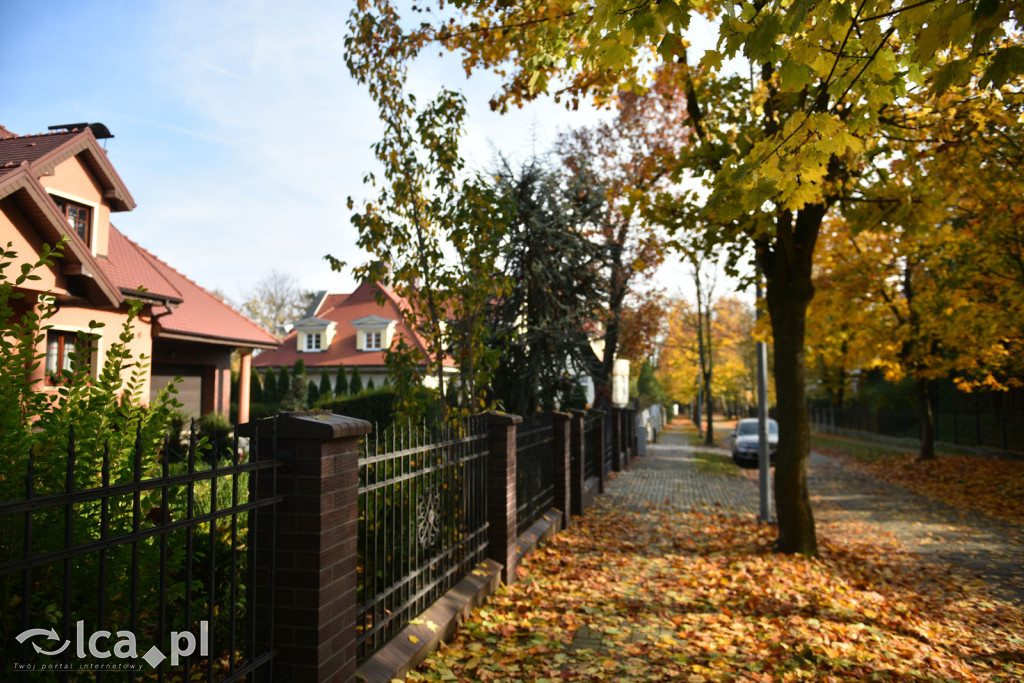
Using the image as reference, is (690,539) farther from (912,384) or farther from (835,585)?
(912,384)

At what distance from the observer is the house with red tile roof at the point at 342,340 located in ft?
112

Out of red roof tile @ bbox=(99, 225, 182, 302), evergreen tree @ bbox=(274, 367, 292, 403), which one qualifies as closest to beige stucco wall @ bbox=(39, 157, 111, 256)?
red roof tile @ bbox=(99, 225, 182, 302)

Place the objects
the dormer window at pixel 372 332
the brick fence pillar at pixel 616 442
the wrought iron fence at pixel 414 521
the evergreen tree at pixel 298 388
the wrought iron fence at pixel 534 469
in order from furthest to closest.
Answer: the dormer window at pixel 372 332
the evergreen tree at pixel 298 388
the brick fence pillar at pixel 616 442
the wrought iron fence at pixel 534 469
the wrought iron fence at pixel 414 521

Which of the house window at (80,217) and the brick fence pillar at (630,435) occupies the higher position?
the house window at (80,217)

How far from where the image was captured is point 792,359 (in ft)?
28.1

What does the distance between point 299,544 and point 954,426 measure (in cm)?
2650

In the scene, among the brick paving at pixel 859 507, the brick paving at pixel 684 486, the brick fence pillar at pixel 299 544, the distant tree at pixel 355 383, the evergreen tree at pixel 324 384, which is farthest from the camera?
the evergreen tree at pixel 324 384

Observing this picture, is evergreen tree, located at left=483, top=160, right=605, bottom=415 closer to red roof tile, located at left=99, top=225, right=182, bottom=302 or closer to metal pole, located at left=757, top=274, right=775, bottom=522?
metal pole, located at left=757, top=274, right=775, bottom=522

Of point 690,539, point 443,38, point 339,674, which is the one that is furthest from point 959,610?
Answer: point 443,38

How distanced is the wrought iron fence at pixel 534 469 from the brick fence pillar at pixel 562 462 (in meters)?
0.06

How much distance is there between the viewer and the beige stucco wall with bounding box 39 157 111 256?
1287cm

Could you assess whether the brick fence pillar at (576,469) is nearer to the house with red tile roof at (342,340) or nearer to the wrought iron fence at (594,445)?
the wrought iron fence at (594,445)

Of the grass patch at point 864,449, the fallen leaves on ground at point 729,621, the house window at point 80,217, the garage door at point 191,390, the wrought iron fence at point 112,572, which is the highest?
the house window at point 80,217

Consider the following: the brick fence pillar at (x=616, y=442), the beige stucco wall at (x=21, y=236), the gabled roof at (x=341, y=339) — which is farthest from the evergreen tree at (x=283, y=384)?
the beige stucco wall at (x=21, y=236)
